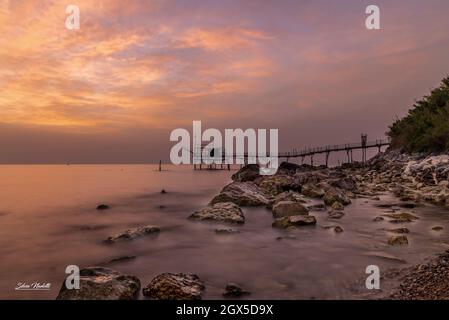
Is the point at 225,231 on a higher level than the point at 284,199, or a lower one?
lower

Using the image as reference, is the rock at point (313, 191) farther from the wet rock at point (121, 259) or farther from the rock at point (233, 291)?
the rock at point (233, 291)

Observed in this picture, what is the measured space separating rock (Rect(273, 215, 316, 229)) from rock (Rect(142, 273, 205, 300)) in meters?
6.72

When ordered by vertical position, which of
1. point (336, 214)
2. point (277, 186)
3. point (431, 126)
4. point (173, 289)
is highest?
point (431, 126)

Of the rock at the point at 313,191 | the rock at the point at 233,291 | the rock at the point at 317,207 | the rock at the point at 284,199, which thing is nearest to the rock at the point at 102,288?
the rock at the point at 233,291

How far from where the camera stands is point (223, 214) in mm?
14320

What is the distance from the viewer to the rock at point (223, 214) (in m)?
13.8

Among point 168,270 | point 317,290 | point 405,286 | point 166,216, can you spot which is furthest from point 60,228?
point 405,286

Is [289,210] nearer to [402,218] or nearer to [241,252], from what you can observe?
[402,218]

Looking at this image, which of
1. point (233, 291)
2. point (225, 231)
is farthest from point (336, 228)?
point (233, 291)

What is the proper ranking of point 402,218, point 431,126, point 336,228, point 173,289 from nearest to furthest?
1. point 173,289
2. point 336,228
3. point 402,218
4. point 431,126

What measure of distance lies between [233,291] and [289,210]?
797 centimetres

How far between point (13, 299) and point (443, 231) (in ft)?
39.9

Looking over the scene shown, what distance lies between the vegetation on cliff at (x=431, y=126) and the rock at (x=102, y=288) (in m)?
32.5
